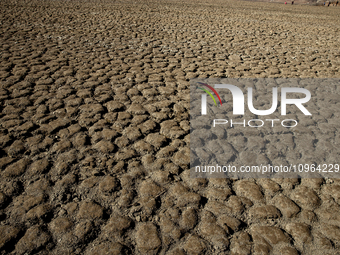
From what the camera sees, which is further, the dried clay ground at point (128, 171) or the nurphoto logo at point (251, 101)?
the nurphoto logo at point (251, 101)

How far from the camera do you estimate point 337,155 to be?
2.67m

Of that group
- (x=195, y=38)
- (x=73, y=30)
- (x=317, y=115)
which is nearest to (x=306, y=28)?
(x=195, y=38)

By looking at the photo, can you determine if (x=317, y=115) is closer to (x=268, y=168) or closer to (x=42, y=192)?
(x=268, y=168)

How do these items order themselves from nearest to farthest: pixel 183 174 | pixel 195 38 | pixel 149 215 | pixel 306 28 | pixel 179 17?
pixel 149 215, pixel 183 174, pixel 195 38, pixel 306 28, pixel 179 17

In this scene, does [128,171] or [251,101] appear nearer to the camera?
[128,171]

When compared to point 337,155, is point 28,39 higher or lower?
higher

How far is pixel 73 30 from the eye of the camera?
7.25 m

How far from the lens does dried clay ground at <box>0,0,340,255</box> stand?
1817 millimetres

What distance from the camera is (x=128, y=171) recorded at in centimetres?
239

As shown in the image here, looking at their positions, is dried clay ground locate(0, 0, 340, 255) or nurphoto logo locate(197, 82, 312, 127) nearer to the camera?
dried clay ground locate(0, 0, 340, 255)

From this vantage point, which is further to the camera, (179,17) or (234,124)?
(179,17)

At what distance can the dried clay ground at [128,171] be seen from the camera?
71.6 inches

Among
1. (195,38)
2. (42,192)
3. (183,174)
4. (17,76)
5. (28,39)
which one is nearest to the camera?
(42,192)

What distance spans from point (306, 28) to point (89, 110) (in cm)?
851
